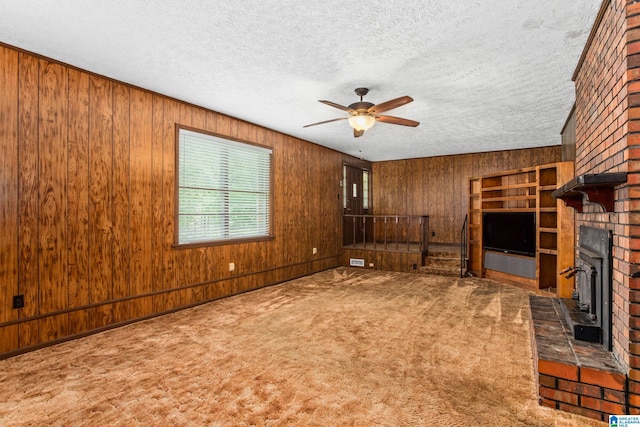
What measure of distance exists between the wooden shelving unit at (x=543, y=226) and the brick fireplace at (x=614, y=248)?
5.47 feet

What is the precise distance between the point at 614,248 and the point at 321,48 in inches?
100

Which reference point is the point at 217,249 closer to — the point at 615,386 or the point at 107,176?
the point at 107,176

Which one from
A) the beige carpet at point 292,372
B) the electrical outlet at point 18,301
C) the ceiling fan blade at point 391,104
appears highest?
the ceiling fan blade at point 391,104

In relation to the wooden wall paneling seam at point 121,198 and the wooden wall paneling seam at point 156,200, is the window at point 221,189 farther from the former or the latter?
the wooden wall paneling seam at point 121,198

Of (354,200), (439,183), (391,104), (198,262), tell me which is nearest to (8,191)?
(198,262)

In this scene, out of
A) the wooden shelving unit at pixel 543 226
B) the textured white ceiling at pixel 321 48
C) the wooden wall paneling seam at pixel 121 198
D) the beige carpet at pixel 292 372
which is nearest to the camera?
the beige carpet at pixel 292 372

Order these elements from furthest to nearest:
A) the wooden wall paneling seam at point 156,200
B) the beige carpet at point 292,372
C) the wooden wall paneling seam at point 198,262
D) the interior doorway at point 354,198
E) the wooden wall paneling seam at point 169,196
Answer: the interior doorway at point 354,198 → the wooden wall paneling seam at point 198,262 → the wooden wall paneling seam at point 169,196 → the wooden wall paneling seam at point 156,200 → the beige carpet at point 292,372

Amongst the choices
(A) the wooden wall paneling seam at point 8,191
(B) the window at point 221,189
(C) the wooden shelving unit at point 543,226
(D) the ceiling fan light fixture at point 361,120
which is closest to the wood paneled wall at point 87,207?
(A) the wooden wall paneling seam at point 8,191

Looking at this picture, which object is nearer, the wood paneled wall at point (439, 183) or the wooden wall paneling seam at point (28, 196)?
the wooden wall paneling seam at point (28, 196)

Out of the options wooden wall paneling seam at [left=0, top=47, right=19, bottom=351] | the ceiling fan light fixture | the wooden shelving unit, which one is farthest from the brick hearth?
wooden wall paneling seam at [left=0, top=47, right=19, bottom=351]

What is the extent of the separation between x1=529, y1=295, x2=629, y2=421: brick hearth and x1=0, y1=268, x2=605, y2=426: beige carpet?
8cm

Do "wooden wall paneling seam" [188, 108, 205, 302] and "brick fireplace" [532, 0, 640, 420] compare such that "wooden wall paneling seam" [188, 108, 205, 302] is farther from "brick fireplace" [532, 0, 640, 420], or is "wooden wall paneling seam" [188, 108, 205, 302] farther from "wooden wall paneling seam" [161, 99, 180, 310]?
"brick fireplace" [532, 0, 640, 420]

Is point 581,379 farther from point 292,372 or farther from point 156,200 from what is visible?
point 156,200

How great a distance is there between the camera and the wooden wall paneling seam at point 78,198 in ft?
10.5
